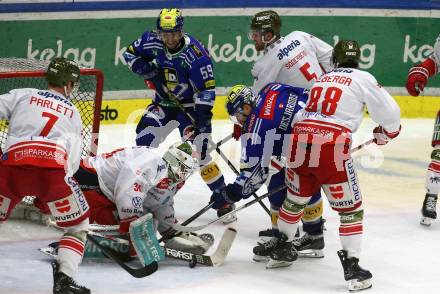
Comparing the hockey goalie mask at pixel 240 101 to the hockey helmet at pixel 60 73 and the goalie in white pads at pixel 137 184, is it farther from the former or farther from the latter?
the hockey helmet at pixel 60 73

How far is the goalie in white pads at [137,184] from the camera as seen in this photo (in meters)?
5.74

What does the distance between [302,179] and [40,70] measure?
80.7 inches

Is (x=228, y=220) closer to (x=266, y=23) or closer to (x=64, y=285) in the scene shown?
(x=266, y=23)

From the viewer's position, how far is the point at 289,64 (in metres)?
6.48

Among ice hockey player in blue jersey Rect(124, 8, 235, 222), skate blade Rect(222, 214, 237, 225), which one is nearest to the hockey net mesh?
ice hockey player in blue jersey Rect(124, 8, 235, 222)

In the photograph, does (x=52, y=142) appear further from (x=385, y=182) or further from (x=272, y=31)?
(x=385, y=182)

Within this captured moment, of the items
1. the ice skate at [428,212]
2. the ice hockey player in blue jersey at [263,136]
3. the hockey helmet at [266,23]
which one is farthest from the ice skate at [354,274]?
the ice skate at [428,212]

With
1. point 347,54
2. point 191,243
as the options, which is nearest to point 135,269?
point 191,243

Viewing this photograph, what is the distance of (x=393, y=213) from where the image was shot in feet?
24.7

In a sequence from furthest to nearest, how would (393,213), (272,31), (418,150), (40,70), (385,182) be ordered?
1. (418,150)
2. (385,182)
3. (393,213)
4. (40,70)
5. (272,31)

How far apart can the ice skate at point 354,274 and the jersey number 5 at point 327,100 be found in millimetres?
783

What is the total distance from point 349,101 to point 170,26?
1.68m

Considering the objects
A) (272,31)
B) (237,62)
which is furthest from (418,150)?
(272,31)

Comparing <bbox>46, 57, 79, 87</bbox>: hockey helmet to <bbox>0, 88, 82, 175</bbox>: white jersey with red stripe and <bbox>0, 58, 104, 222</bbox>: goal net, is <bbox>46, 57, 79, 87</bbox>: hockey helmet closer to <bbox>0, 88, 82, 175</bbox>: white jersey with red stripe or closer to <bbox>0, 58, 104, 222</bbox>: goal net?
<bbox>0, 88, 82, 175</bbox>: white jersey with red stripe
